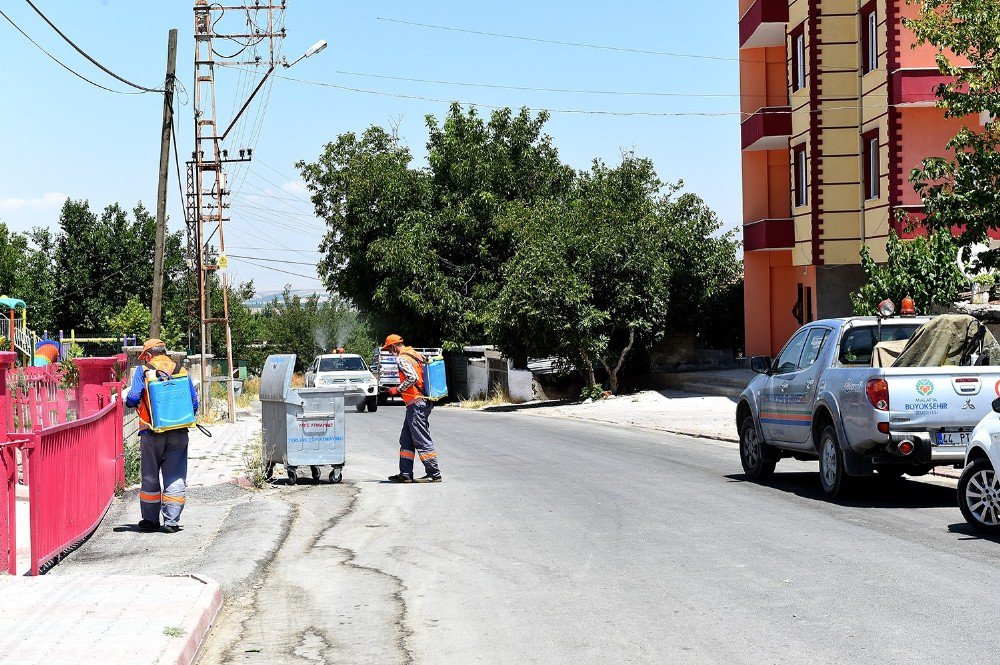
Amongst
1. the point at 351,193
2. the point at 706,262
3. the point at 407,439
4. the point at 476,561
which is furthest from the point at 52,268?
the point at 476,561

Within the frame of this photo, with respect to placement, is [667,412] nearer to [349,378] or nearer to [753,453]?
[349,378]

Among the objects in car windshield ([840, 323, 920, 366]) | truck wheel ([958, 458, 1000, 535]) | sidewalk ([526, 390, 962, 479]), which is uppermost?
car windshield ([840, 323, 920, 366])

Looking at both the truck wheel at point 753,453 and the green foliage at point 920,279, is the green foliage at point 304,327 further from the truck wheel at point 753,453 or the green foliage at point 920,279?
the truck wheel at point 753,453

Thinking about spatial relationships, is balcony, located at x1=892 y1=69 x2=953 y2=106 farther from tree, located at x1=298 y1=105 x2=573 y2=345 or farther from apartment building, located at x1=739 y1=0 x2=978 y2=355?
tree, located at x1=298 y1=105 x2=573 y2=345

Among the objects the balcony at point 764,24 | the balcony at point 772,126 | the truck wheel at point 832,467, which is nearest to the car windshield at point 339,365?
the balcony at point 772,126

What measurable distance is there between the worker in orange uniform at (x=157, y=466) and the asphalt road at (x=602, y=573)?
0.59 metres

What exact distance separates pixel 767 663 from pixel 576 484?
28.2 ft

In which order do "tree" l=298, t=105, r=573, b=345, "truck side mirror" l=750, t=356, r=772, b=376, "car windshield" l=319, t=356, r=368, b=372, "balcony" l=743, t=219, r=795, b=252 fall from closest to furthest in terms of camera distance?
"truck side mirror" l=750, t=356, r=772, b=376 → "balcony" l=743, t=219, r=795, b=252 → "car windshield" l=319, t=356, r=368, b=372 → "tree" l=298, t=105, r=573, b=345

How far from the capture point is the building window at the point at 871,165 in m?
29.2

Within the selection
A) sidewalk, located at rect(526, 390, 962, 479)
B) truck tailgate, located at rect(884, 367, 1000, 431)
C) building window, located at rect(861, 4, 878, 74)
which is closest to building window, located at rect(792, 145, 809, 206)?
building window, located at rect(861, 4, 878, 74)

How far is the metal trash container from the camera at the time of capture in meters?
14.7

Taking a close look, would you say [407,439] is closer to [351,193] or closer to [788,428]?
[788,428]

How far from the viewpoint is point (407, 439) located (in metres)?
15.0

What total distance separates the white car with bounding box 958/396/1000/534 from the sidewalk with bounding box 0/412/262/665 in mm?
5923
